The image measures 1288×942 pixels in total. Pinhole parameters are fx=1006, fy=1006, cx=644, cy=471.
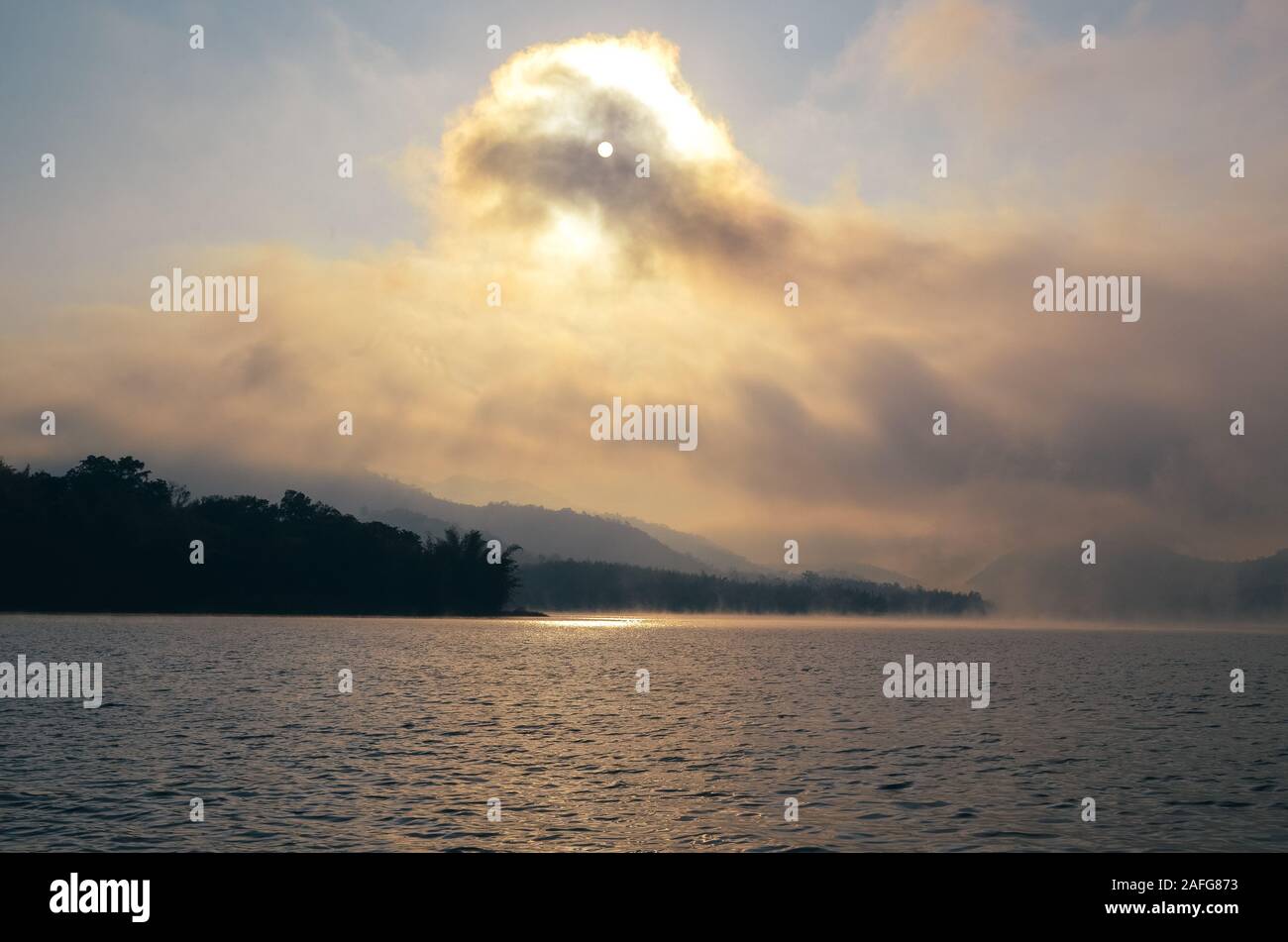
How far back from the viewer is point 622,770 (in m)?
56.8

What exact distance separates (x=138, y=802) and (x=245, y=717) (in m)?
37.5

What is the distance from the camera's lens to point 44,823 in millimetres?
40000

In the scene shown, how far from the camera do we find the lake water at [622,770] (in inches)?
1585

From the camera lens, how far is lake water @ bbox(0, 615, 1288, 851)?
40.2 metres
